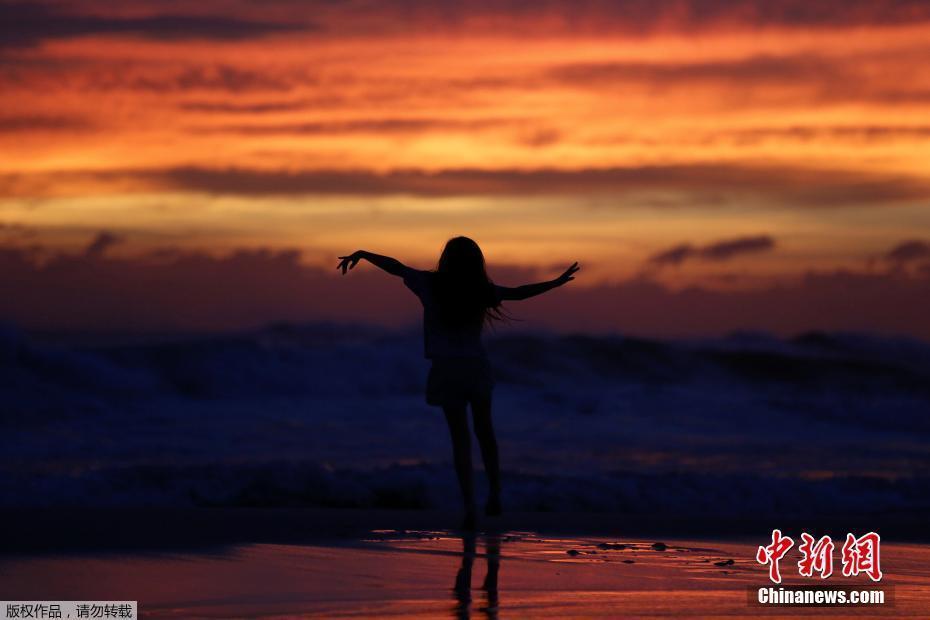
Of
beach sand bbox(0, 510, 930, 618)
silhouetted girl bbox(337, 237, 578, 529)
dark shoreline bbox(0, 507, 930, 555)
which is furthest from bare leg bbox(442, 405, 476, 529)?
dark shoreline bbox(0, 507, 930, 555)

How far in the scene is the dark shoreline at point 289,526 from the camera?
8.73 meters

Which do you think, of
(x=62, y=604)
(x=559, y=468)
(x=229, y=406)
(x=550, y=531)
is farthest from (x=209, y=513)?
(x=229, y=406)

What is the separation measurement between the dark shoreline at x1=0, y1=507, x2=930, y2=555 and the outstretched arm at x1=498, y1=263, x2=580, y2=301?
5.40 feet

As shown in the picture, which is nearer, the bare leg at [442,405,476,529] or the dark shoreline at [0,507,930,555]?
the dark shoreline at [0,507,930,555]

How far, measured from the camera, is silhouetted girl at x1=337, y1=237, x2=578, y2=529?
9.04 metres

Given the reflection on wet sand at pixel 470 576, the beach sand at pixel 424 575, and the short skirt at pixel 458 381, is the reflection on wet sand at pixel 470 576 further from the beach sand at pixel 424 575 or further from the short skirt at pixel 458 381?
the short skirt at pixel 458 381

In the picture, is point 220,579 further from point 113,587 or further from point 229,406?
point 229,406

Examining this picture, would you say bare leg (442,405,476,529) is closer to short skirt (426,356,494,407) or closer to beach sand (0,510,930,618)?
short skirt (426,356,494,407)

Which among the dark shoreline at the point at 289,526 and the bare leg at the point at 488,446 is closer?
the dark shoreline at the point at 289,526

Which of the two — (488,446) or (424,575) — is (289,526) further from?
(424,575)

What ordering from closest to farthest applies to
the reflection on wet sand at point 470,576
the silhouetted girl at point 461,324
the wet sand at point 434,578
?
the reflection on wet sand at point 470,576
the wet sand at point 434,578
the silhouetted girl at point 461,324

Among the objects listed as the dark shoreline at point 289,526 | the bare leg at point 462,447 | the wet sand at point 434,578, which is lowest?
the wet sand at point 434,578

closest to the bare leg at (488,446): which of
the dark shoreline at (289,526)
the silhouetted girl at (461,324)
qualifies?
the silhouetted girl at (461,324)

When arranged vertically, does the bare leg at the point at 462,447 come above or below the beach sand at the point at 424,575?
above
